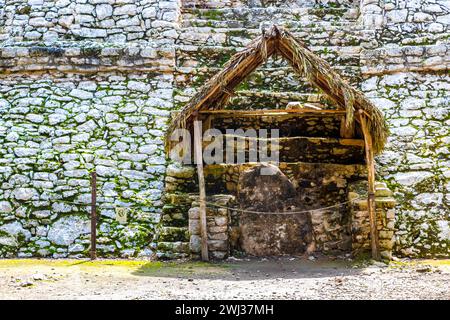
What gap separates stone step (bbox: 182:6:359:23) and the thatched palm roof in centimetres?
330

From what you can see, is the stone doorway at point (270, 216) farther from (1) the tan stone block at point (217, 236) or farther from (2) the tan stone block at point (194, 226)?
(2) the tan stone block at point (194, 226)

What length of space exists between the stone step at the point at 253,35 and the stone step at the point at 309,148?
2406 mm

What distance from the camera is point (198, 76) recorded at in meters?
Result: 10.0

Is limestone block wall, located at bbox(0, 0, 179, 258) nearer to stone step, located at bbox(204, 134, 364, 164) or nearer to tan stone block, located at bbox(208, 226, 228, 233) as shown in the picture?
tan stone block, located at bbox(208, 226, 228, 233)

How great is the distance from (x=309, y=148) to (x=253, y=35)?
2825mm

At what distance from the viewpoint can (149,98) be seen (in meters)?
9.79

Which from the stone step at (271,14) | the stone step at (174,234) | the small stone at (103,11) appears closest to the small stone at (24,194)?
the stone step at (174,234)

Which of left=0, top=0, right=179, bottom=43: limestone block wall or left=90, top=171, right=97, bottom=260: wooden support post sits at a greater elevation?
left=0, top=0, right=179, bottom=43: limestone block wall

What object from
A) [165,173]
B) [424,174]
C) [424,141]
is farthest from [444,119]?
[165,173]

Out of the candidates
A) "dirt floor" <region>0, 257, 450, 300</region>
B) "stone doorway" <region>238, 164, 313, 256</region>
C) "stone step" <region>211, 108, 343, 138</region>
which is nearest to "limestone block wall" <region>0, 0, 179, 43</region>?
"stone step" <region>211, 108, 343, 138</region>

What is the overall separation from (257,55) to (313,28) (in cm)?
317

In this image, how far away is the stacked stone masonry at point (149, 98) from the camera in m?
8.34

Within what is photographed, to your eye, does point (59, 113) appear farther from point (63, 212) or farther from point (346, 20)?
point (346, 20)

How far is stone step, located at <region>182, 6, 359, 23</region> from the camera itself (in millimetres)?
10898
